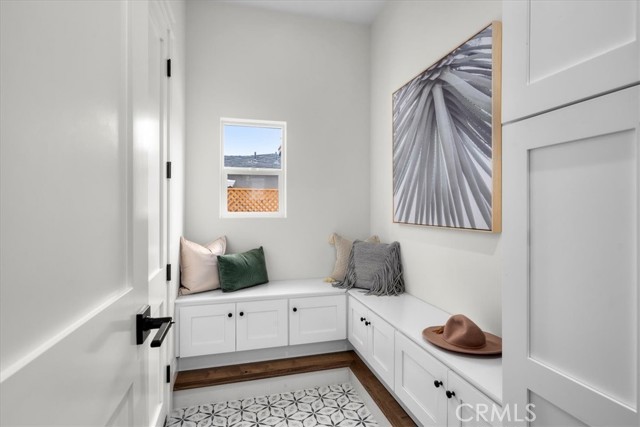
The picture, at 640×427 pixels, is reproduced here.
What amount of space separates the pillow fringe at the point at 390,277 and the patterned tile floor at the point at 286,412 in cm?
76

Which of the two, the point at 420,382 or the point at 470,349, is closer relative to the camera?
the point at 470,349

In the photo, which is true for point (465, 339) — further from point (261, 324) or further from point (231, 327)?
point (231, 327)

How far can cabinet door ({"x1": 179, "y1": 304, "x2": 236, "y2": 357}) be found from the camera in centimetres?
236

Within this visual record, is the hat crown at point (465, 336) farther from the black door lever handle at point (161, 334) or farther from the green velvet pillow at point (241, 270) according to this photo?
the green velvet pillow at point (241, 270)

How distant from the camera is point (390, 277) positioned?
2.61 meters

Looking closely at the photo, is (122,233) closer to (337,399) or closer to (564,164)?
(564,164)

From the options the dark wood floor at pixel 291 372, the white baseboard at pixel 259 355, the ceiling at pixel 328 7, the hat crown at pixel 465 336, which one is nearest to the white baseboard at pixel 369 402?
the dark wood floor at pixel 291 372

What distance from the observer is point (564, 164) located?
2.64 ft

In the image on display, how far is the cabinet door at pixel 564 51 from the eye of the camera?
0.68 metres

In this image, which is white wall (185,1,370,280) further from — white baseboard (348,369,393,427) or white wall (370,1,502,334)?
white baseboard (348,369,393,427)

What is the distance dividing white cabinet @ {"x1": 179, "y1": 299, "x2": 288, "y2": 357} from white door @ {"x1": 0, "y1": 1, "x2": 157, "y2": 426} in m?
1.66

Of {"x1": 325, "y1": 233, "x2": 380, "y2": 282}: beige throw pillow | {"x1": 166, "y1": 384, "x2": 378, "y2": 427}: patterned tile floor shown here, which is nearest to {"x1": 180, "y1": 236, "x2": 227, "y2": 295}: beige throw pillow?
{"x1": 166, "y1": 384, "x2": 378, "y2": 427}: patterned tile floor

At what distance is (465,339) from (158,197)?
1652 mm

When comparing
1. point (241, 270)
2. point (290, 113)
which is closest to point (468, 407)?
point (241, 270)
